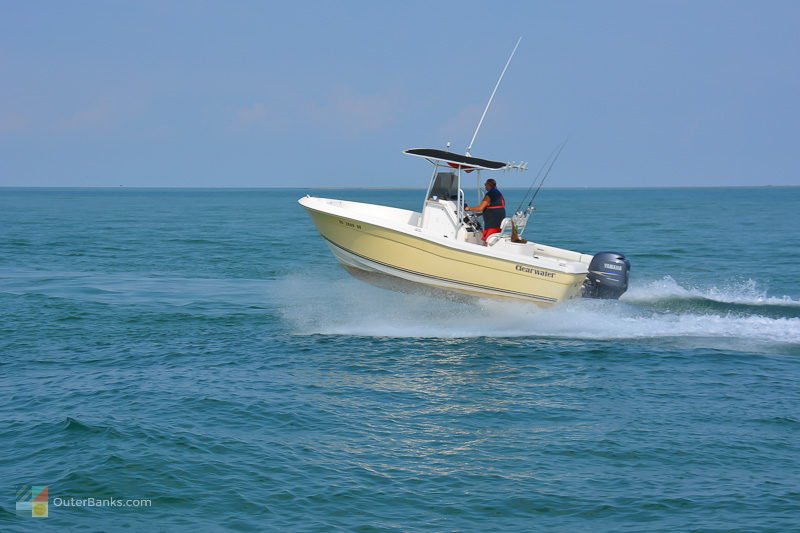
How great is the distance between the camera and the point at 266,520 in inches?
272

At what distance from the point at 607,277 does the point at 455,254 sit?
114 inches

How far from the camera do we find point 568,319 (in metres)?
13.8

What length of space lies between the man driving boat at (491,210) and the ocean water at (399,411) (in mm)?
1363

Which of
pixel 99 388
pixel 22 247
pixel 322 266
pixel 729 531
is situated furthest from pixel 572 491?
pixel 22 247

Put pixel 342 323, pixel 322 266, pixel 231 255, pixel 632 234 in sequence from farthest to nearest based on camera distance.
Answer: pixel 632 234 < pixel 231 255 < pixel 322 266 < pixel 342 323

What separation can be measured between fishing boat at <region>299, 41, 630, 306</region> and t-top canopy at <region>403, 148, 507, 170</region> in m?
0.02

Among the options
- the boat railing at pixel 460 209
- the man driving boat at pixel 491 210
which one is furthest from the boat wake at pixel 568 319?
the boat railing at pixel 460 209

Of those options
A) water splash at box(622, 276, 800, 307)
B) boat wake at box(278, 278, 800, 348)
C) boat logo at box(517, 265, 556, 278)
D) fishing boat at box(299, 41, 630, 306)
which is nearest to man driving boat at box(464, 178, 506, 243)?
fishing boat at box(299, 41, 630, 306)

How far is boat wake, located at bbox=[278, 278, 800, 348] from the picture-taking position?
13.7 m

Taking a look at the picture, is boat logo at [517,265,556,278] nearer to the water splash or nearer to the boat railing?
the boat railing

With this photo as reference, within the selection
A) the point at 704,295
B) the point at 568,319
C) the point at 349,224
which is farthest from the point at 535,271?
the point at 704,295

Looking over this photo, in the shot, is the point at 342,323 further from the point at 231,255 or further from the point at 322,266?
the point at 231,255

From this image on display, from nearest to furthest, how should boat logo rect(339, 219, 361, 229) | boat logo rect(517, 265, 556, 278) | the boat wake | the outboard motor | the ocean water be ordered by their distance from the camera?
the ocean water → boat logo rect(517, 265, 556, 278) → boat logo rect(339, 219, 361, 229) → the boat wake → the outboard motor

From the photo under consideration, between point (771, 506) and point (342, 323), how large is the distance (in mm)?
9041
